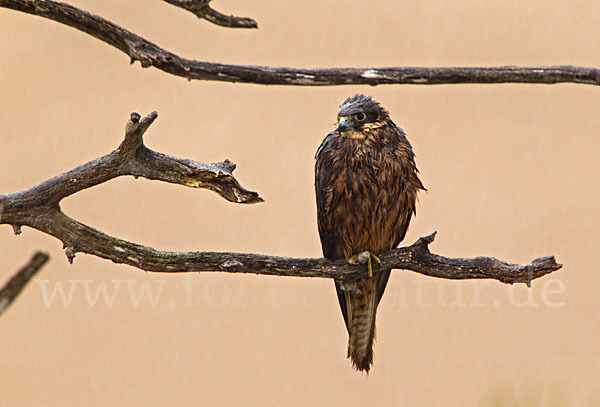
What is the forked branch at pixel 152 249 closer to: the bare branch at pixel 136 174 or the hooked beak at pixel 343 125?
Answer: the bare branch at pixel 136 174

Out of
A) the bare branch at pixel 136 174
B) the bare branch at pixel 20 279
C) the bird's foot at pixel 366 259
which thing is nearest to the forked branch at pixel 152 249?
the bare branch at pixel 136 174

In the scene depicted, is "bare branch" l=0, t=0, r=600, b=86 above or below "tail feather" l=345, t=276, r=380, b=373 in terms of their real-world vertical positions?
above

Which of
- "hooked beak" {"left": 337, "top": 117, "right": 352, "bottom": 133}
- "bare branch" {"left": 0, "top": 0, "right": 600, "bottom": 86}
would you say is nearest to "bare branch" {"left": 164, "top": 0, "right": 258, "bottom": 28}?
"bare branch" {"left": 0, "top": 0, "right": 600, "bottom": 86}

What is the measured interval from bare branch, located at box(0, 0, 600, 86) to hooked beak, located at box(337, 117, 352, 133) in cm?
53

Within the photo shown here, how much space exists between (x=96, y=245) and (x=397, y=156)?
1.05m

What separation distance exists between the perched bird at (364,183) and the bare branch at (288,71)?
0.55 m

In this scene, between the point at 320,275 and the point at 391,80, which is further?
the point at 320,275

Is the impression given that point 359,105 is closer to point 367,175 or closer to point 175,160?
point 367,175

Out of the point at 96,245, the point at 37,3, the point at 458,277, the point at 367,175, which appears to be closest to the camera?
the point at 37,3

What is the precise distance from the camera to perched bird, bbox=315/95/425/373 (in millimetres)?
2410

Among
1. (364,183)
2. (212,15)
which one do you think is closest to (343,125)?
(364,183)

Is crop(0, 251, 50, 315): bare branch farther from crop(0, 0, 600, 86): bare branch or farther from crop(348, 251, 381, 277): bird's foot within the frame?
crop(348, 251, 381, 277): bird's foot

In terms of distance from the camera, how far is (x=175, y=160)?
6.10ft

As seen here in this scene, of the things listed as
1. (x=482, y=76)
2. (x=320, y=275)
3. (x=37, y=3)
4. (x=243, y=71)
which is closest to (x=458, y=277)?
(x=320, y=275)
